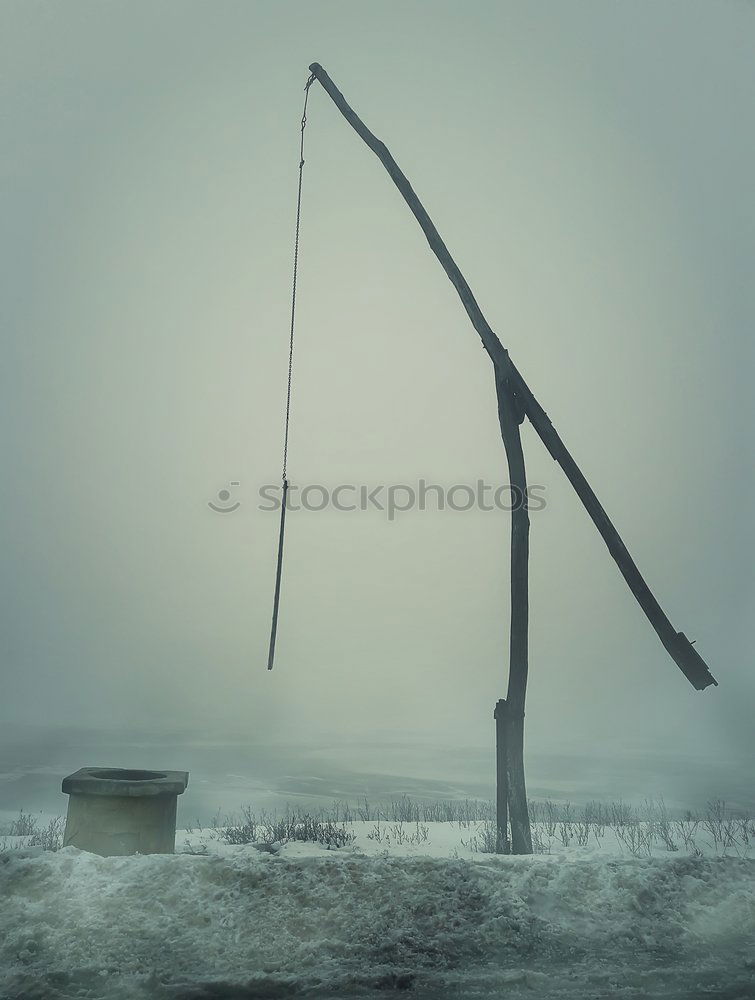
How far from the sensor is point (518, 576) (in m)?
8.31

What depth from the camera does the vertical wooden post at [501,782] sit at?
24.8 ft

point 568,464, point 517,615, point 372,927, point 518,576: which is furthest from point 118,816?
point 568,464

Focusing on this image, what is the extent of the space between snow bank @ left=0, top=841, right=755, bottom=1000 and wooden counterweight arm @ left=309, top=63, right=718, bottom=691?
2.59 m

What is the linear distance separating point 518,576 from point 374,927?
420 centimetres

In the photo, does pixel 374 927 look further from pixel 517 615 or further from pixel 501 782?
pixel 517 615

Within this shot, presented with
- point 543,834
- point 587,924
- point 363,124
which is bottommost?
point 543,834

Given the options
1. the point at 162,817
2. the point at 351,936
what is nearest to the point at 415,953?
the point at 351,936

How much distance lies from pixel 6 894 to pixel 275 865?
67.0 inches

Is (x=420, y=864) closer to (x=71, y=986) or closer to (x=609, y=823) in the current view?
(x=71, y=986)

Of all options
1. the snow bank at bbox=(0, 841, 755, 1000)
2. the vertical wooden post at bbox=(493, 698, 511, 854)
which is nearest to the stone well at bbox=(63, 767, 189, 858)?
the snow bank at bbox=(0, 841, 755, 1000)

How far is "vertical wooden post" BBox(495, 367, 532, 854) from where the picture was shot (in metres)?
7.54

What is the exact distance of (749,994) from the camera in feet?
13.8

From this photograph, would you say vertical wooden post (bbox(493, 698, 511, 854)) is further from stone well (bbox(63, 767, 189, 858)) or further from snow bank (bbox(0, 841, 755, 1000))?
stone well (bbox(63, 767, 189, 858))

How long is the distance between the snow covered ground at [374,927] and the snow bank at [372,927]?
1 cm
